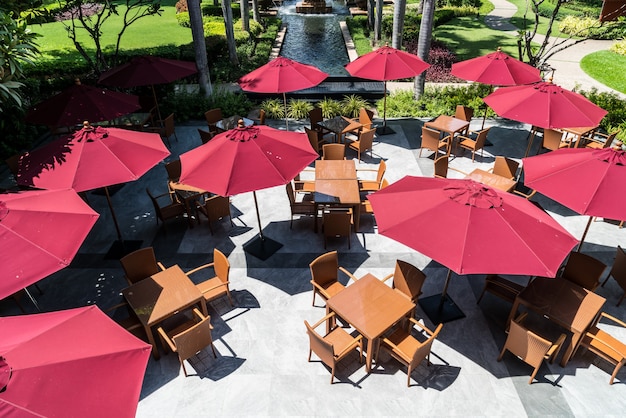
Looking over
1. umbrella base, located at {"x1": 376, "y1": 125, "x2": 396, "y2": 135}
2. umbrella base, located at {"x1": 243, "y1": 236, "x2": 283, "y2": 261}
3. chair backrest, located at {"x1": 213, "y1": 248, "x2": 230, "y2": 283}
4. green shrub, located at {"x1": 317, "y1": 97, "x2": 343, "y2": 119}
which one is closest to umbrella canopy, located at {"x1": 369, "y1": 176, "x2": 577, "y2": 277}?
chair backrest, located at {"x1": 213, "y1": 248, "x2": 230, "y2": 283}

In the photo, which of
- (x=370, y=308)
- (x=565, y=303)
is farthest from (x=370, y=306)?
(x=565, y=303)

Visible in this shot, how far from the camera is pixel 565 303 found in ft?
22.8

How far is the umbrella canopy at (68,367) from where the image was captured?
3.76m

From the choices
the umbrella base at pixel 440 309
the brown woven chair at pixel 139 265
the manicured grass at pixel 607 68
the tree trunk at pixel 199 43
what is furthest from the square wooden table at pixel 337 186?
the manicured grass at pixel 607 68

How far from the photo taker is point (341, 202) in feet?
31.4

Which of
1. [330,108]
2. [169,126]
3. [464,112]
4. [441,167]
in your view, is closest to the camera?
[441,167]

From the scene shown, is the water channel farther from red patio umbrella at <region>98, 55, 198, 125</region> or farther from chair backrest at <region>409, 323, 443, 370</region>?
chair backrest at <region>409, 323, 443, 370</region>

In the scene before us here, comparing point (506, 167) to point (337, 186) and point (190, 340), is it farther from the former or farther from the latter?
point (190, 340)

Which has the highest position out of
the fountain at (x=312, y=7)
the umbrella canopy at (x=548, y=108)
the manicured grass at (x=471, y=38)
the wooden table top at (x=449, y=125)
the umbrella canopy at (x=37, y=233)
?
the fountain at (x=312, y=7)

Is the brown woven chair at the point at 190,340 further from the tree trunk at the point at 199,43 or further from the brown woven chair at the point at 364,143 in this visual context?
the tree trunk at the point at 199,43

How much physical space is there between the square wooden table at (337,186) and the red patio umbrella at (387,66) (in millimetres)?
3646

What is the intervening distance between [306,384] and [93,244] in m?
6.68

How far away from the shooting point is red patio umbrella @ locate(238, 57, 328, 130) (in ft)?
39.7

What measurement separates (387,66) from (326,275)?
8.02 metres
